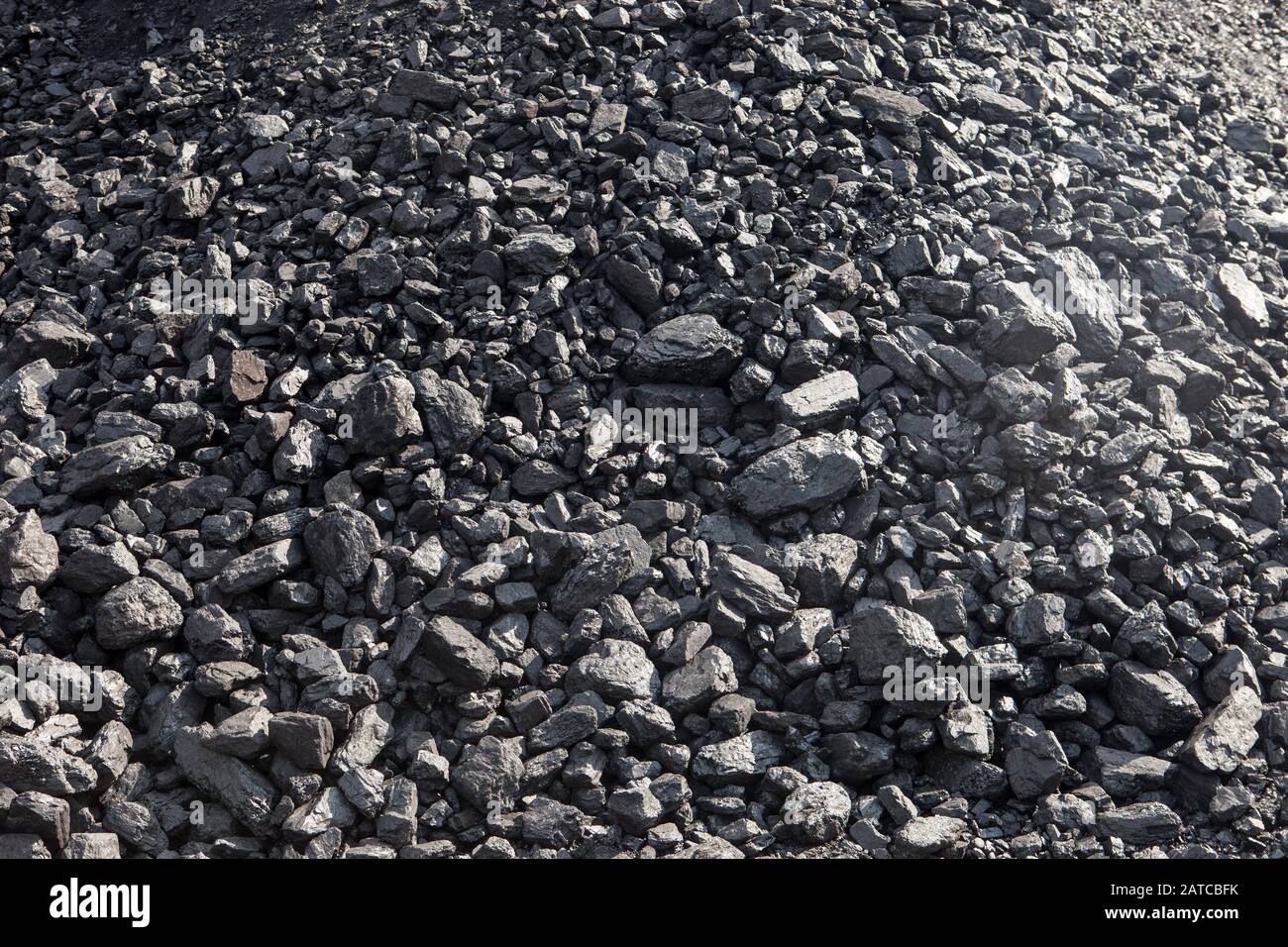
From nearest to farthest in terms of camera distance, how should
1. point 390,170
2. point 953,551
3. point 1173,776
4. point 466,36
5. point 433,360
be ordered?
point 1173,776 < point 953,551 < point 433,360 < point 390,170 < point 466,36

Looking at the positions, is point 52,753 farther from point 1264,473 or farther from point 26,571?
point 1264,473

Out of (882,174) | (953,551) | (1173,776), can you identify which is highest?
(882,174)

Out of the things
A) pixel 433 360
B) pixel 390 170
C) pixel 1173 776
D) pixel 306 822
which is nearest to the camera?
pixel 306 822

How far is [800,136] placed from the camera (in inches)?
409

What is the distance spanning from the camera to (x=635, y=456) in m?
8.18

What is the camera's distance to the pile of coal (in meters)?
6.79

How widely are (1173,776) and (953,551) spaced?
209cm

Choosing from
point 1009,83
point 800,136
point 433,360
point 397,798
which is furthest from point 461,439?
point 1009,83

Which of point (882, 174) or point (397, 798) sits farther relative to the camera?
point (882, 174)

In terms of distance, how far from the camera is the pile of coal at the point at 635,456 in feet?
22.3

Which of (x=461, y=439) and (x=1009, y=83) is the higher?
(x=1009, y=83)

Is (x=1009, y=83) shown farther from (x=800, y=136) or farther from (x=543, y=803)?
(x=543, y=803)

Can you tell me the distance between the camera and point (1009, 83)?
11.6 m

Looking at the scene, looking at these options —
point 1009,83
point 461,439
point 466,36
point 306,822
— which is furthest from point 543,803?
point 1009,83
